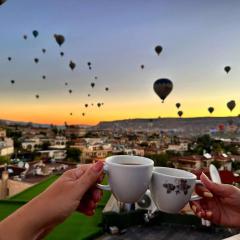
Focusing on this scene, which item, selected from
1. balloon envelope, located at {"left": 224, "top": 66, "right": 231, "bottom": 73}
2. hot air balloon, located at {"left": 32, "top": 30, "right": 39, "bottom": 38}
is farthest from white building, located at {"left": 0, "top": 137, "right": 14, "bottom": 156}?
balloon envelope, located at {"left": 224, "top": 66, "right": 231, "bottom": 73}

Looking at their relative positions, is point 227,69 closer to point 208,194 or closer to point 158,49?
point 158,49

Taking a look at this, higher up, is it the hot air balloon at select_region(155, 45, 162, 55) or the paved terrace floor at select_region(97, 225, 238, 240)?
the hot air balloon at select_region(155, 45, 162, 55)

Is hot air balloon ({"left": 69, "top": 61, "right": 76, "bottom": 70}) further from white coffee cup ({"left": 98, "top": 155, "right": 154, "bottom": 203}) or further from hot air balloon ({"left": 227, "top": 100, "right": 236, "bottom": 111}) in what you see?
white coffee cup ({"left": 98, "top": 155, "right": 154, "bottom": 203})

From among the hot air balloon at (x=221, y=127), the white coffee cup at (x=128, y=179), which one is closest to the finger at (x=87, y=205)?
the white coffee cup at (x=128, y=179)

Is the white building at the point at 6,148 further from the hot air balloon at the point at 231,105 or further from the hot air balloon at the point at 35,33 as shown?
the hot air balloon at the point at 231,105

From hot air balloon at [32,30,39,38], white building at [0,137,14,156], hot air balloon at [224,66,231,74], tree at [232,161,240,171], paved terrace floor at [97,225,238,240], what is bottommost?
paved terrace floor at [97,225,238,240]

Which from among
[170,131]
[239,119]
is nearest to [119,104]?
[239,119]
